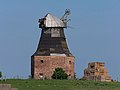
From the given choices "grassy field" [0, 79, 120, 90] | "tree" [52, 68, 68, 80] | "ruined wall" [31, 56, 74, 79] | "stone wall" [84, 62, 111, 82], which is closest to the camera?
"grassy field" [0, 79, 120, 90]

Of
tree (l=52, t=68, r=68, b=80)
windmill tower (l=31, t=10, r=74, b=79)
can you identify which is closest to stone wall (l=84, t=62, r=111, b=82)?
windmill tower (l=31, t=10, r=74, b=79)

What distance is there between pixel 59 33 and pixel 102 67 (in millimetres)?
8323

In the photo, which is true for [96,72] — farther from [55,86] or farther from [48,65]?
[55,86]

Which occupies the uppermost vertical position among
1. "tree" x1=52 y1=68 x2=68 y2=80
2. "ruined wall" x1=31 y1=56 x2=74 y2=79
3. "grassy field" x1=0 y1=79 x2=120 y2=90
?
"ruined wall" x1=31 y1=56 x2=74 y2=79

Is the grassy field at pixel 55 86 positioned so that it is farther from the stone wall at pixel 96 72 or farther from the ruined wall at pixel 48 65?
the ruined wall at pixel 48 65

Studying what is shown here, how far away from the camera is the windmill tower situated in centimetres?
7038

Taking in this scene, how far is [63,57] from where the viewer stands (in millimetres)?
71250

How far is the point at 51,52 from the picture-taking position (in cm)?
7200

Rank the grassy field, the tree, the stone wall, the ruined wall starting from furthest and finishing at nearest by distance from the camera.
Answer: the ruined wall → the stone wall → the tree → the grassy field

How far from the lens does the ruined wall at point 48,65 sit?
2756 inches

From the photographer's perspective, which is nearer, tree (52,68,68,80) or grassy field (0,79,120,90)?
grassy field (0,79,120,90)

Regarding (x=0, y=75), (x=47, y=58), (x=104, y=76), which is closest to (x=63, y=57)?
(x=47, y=58)

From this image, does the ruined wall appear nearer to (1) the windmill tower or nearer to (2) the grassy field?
(1) the windmill tower

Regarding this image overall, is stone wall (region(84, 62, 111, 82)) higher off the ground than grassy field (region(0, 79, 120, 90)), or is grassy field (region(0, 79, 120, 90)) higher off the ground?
stone wall (region(84, 62, 111, 82))
